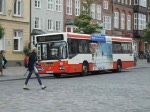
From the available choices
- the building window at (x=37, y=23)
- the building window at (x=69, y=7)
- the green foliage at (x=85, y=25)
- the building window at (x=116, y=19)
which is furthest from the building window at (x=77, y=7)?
the building window at (x=116, y=19)

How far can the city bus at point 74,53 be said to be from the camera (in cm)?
2680

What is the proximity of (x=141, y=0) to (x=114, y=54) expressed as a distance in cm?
4165

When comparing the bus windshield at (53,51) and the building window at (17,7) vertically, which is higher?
the building window at (17,7)

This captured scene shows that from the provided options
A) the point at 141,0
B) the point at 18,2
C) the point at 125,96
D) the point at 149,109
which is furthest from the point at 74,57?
the point at 141,0

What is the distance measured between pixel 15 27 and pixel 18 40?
1.50m

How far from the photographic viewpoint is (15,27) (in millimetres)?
43594

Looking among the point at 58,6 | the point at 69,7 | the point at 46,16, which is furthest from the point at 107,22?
the point at 46,16

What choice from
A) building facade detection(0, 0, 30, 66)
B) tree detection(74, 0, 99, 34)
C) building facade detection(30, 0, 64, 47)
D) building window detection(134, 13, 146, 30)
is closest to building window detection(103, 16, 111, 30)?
building window detection(134, 13, 146, 30)

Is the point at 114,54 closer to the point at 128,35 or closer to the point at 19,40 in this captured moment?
the point at 19,40

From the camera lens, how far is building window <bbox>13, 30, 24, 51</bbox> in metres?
44.0

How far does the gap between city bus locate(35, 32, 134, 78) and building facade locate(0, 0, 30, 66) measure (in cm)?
1314

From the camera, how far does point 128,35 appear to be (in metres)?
67.6

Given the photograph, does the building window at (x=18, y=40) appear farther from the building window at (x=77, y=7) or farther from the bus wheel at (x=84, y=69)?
the bus wheel at (x=84, y=69)

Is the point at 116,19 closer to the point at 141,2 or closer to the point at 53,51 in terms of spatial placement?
the point at 141,2
